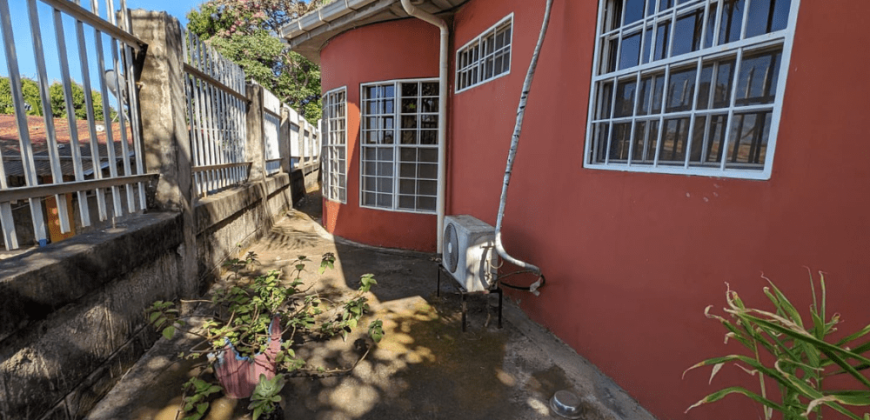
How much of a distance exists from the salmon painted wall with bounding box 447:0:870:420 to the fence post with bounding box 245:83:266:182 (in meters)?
4.50

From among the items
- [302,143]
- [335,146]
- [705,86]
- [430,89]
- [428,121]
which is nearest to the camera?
[705,86]

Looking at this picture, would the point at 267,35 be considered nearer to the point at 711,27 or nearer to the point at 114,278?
the point at 114,278

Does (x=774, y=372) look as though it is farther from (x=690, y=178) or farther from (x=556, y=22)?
(x=556, y=22)

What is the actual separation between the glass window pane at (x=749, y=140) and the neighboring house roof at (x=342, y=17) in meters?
4.19

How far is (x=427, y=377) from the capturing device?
300 centimetres

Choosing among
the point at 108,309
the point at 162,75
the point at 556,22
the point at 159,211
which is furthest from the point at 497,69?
the point at 108,309

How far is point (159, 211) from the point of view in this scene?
3.63 metres

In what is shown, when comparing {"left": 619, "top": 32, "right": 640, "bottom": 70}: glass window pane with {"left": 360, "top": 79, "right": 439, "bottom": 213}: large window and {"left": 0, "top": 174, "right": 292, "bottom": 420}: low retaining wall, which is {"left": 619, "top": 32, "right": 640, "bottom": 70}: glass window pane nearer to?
{"left": 360, "top": 79, "right": 439, "bottom": 213}: large window

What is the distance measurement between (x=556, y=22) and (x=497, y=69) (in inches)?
48.6

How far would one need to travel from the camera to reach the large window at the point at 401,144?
20.6 feet

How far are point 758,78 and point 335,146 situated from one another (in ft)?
22.1

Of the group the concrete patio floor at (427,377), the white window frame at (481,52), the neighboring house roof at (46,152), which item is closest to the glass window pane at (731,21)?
the white window frame at (481,52)

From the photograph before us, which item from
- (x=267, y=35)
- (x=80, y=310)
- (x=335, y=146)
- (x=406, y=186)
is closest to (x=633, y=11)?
(x=80, y=310)

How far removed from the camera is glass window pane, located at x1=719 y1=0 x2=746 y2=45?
2.01 metres
